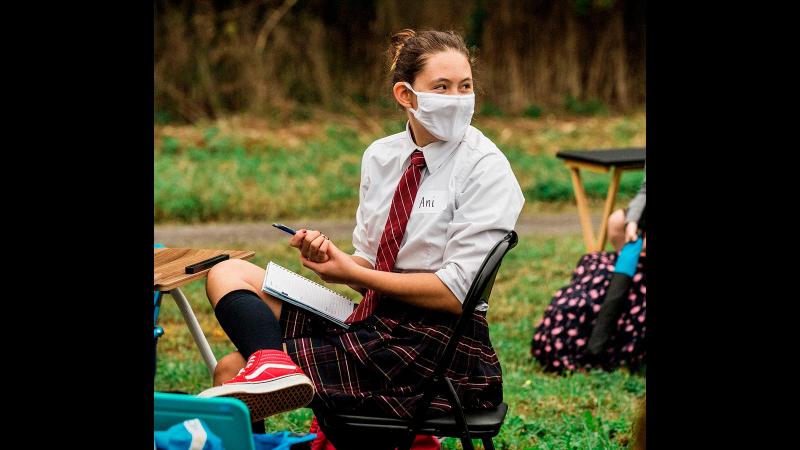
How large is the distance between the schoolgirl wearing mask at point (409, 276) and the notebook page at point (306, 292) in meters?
0.05

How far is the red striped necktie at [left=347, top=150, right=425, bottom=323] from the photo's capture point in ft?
9.66

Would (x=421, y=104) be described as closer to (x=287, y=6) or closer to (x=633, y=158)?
(x=633, y=158)

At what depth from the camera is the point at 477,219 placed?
9.27 ft

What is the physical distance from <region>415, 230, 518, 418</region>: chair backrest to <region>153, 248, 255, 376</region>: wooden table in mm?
672

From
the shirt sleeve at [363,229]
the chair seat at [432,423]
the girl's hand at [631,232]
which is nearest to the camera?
the chair seat at [432,423]

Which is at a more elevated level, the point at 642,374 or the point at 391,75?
the point at 391,75

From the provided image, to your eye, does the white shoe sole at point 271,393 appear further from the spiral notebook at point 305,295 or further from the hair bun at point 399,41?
the hair bun at point 399,41

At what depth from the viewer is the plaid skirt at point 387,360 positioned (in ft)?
9.04

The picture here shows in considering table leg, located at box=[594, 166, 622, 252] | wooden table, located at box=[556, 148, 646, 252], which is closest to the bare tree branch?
wooden table, located at box=[556, 148, 646, 252]

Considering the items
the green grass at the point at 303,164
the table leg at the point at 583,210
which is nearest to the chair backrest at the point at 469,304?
the table leg at the point at 583,210
